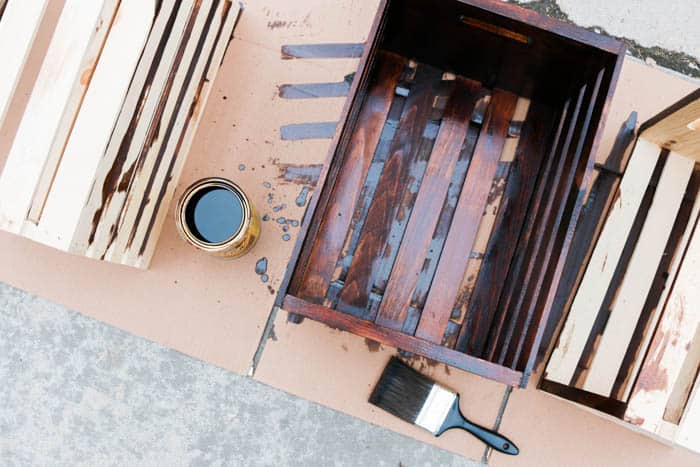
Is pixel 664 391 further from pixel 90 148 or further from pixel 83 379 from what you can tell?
pixel 83 379

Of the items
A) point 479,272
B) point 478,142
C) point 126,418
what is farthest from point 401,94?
point 126,418

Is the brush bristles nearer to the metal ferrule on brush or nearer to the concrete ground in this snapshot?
the metal ferrule on brush

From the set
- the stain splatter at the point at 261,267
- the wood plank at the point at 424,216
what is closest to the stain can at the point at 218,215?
the stain splatter at the point at 261,267

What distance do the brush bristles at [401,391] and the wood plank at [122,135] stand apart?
76cm

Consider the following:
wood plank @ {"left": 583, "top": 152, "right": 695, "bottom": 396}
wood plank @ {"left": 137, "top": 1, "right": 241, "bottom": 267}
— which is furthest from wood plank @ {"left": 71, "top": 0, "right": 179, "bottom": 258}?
wood plank @ {"left": 583, "top": 152, "right": 695, "bottom": 396}

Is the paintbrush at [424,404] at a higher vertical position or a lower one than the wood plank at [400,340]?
lower

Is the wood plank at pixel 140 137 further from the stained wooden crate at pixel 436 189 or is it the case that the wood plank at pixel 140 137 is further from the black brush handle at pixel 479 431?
the black brush handle at pixel 479 431

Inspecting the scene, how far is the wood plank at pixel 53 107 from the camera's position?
3.42 ft

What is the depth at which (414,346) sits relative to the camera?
103 cm

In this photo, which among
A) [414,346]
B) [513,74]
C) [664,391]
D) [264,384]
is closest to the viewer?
[414,346]

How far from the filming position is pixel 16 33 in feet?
3.61

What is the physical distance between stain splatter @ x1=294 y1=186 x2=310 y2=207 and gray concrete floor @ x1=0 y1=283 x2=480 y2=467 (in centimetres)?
52

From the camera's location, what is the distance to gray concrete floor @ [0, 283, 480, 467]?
1491 millimetres

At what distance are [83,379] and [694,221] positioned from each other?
166 cm
